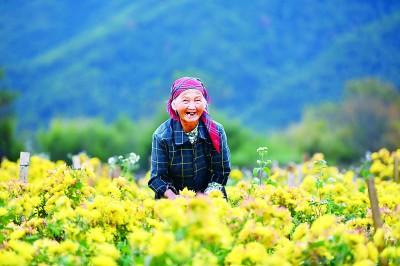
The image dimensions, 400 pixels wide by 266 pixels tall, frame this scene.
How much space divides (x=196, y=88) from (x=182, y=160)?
469mm

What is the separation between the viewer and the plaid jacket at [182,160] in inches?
144

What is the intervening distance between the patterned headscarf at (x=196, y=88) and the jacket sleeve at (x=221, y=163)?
0.16 feet

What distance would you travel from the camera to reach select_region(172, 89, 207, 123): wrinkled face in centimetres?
355

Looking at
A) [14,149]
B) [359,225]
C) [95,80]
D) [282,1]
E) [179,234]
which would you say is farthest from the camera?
[282,1]

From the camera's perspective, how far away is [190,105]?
354 centimetres

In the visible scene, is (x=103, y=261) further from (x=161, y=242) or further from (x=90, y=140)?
(x=90, y=140)

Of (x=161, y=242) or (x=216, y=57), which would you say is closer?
(x=161, y=242)

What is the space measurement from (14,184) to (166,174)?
3.11 ft

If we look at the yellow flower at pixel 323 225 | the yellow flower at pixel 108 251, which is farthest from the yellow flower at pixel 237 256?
the yellow flower at pixel 108 251

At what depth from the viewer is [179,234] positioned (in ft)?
6.65

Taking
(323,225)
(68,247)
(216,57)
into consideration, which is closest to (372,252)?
(323,225)

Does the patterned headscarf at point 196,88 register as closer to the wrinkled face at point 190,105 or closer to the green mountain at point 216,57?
the wrinkled face at point 190,105

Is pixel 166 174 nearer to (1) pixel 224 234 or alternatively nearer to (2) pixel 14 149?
(1) pixel 224 234

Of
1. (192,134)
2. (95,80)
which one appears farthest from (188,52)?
(192,134)
